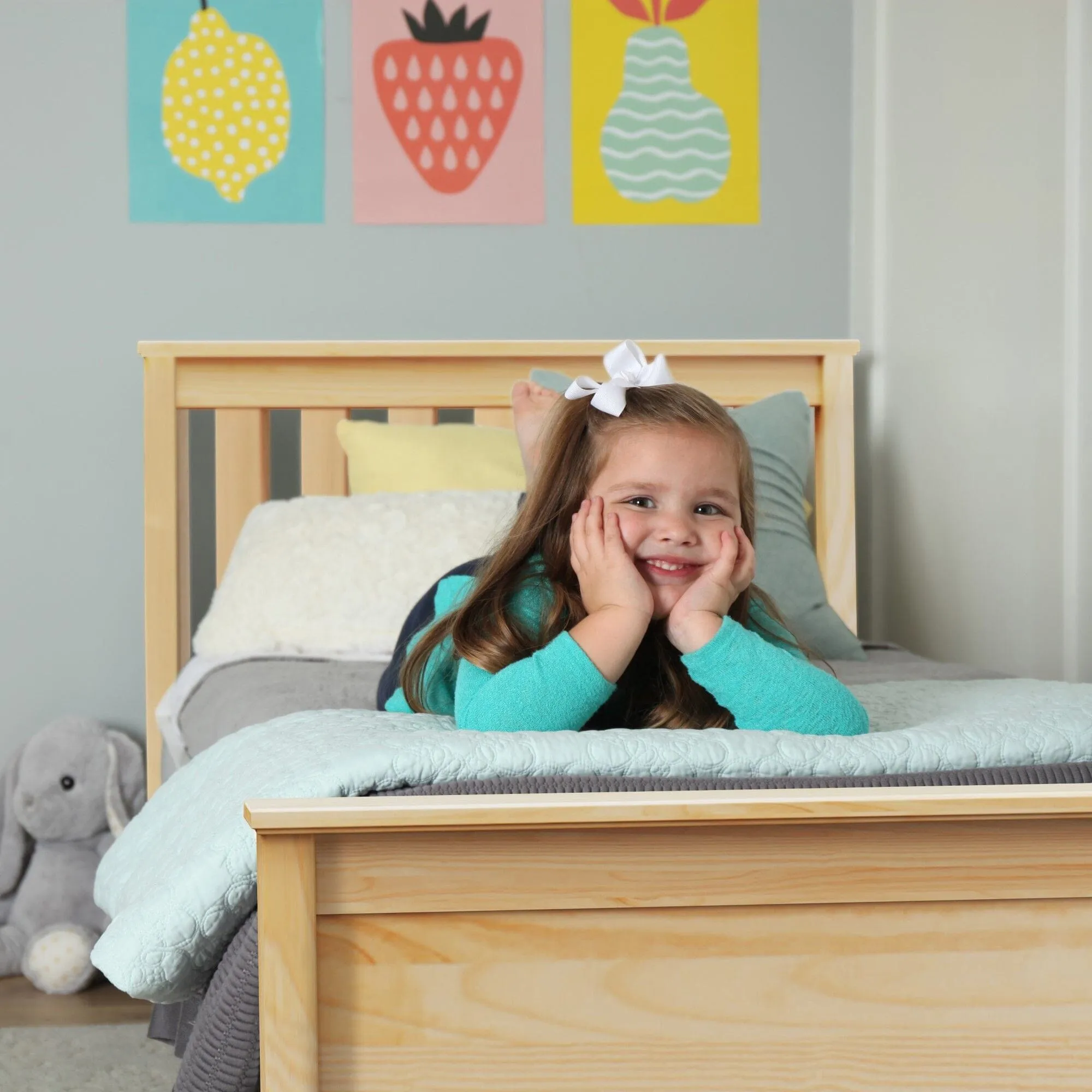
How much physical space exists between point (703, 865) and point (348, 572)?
1143 mm

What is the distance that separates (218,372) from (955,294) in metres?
1.22

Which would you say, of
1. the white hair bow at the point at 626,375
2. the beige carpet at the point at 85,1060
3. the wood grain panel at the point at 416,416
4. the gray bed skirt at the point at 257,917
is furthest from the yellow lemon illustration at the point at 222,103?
the gray bed skirt at the point at 257,917

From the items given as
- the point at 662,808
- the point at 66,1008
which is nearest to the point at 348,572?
the point at 66,1008

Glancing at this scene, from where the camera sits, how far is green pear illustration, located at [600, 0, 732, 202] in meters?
2.31

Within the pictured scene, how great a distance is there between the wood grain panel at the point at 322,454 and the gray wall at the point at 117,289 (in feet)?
0.62

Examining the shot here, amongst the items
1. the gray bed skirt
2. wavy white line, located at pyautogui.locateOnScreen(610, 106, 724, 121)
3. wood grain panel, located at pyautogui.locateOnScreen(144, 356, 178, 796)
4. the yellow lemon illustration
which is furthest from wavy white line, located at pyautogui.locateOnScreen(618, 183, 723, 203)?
the gray bed skirt

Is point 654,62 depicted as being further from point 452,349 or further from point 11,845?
point 11,845

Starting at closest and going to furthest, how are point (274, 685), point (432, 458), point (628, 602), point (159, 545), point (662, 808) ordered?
point (662, 808), point (628, 602), point (274, 685), point (432, 458), point (159, 545)

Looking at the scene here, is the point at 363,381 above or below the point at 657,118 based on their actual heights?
below

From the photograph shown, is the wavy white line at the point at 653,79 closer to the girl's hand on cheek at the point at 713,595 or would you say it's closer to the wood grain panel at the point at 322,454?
the wood grain panel at the point at 322,454

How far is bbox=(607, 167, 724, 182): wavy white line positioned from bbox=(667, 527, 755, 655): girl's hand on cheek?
1373 mm

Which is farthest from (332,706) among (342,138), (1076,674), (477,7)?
(477,7)

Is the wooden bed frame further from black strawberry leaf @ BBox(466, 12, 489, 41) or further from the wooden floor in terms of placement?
black strawberry leaf @ BBox(466, 12, 489, 41)

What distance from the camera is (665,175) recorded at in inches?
91.6
